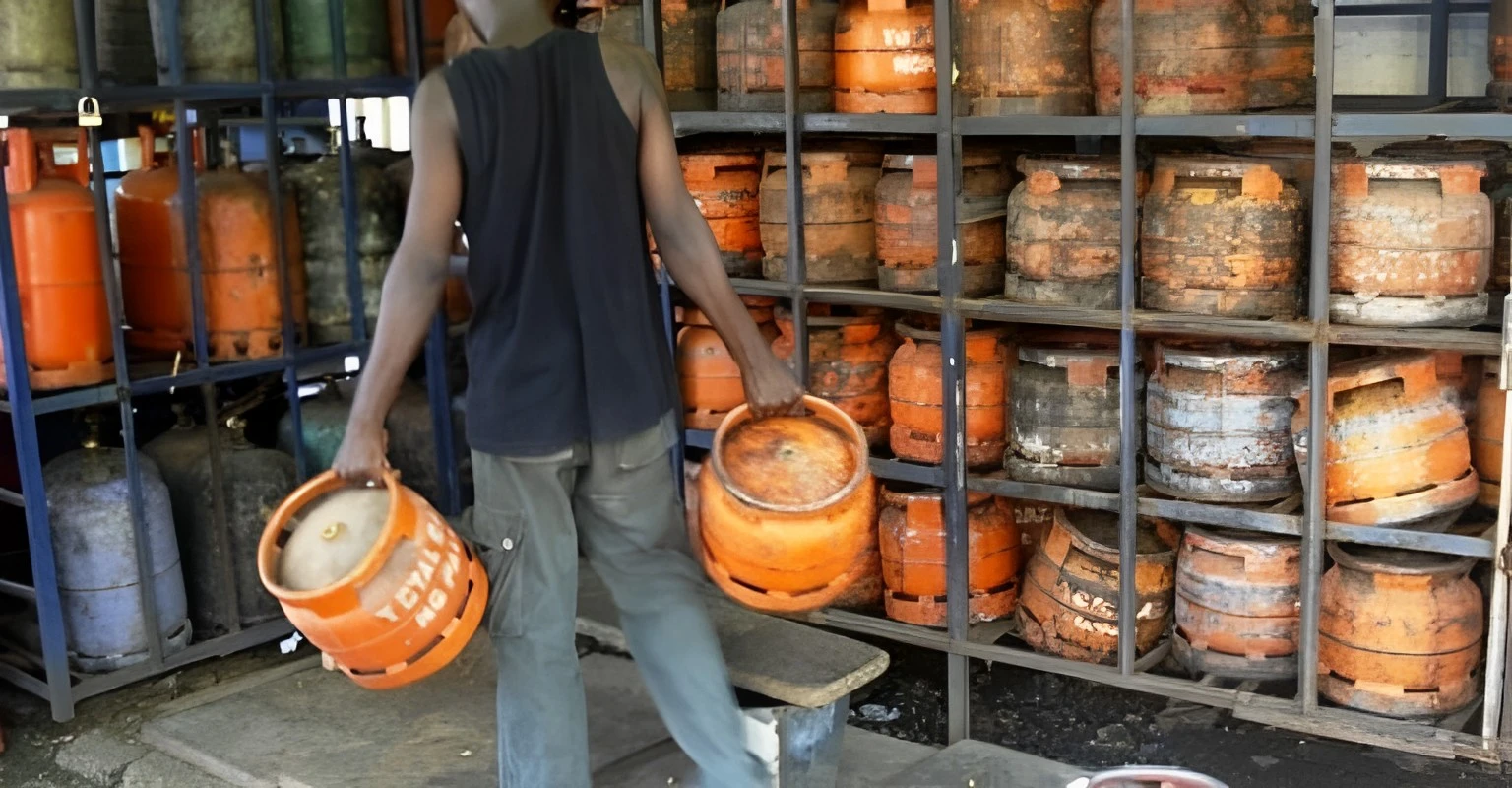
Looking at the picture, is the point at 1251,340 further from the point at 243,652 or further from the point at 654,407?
the point at 243,652

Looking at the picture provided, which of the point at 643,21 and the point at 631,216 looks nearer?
the point at 631,216

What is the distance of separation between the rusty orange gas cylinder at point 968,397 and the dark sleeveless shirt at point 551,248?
125cm

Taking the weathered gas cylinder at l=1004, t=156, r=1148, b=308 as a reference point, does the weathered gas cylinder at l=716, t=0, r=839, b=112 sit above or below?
above

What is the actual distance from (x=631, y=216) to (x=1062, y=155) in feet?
4.60

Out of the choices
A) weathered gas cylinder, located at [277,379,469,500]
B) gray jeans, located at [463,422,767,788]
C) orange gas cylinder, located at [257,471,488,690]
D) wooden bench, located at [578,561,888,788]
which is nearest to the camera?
orange gas cylinder, located at [257,471,488,690]

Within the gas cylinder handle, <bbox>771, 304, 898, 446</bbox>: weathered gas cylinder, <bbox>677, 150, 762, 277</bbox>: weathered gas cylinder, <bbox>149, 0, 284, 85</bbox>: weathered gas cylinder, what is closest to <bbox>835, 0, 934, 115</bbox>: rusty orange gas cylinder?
<bbox>677, 150, 762, 277</bbox>: weathered gas cylinder

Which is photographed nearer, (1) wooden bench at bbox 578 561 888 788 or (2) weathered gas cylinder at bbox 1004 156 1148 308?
(1) wooden bench at bbox 578 561 888 788

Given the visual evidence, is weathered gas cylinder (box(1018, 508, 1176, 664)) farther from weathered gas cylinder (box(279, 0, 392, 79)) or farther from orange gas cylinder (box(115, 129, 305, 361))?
weathered gas cylinder (box(279, 0, 392, 79))

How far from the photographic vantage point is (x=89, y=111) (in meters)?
4.53

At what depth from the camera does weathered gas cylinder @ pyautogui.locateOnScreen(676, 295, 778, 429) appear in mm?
5016

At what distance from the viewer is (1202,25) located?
160 inches

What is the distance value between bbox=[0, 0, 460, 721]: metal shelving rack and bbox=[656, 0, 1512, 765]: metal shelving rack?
46.4 inches

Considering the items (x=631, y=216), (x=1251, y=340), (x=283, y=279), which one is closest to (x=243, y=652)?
(x=283, y=279)

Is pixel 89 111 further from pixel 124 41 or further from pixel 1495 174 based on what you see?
pixel 1495 174
